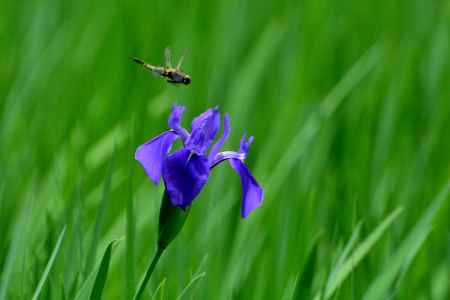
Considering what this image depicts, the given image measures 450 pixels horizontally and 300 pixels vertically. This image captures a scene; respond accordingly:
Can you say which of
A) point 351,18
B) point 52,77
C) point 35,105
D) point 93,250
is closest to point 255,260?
point 93,250

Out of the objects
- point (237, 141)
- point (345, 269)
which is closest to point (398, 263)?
point (345, 269)

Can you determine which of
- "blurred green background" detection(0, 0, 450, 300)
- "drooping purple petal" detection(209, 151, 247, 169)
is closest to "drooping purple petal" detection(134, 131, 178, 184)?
"drooping purple petal" detection(209, 151, 247, 169)

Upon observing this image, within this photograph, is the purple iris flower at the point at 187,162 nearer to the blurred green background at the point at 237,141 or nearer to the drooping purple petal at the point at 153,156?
the drooping purple petal at the point at 153,156

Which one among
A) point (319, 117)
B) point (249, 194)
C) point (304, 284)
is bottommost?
point (304, 284)

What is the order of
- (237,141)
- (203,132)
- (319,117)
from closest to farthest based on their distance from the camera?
1. (203,132)
2. (319,117)
3. (237,141)

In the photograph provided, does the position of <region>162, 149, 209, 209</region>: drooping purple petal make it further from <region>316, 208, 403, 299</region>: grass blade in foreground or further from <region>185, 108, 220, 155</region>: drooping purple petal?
<region>316, 208, 403, 299</region>: grass blade in foreground

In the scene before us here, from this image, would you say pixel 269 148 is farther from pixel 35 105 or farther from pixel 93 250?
pixel 93 250

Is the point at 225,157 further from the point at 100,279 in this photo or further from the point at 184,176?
the point at 100,279
